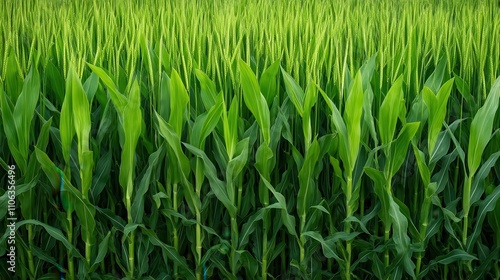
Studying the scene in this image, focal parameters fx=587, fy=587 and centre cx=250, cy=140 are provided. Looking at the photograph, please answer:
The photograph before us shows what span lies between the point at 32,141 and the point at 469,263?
140cm

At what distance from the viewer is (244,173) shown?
1839 millimetres

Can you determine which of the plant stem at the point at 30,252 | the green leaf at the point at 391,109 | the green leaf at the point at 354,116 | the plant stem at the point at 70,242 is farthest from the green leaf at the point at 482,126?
the plant stem at the point at 30,252

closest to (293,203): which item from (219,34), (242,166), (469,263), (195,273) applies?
(242,166)

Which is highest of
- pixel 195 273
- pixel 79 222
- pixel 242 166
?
pixel 242 166

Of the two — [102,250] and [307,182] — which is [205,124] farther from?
[102,250]

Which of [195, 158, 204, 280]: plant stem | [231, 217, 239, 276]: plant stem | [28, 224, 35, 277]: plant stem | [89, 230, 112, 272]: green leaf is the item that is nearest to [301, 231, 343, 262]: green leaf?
[231, 217, 239, 276]: plant stem

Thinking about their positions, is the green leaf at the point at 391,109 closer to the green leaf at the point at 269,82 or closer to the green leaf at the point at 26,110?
the green leaf at the point at 269,82

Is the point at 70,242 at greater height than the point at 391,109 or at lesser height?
lesser

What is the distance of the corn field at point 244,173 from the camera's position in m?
1.68

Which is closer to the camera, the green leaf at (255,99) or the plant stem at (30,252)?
the green leaf at (255,99)

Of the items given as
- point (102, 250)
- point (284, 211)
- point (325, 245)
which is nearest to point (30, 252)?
point (102, 250)

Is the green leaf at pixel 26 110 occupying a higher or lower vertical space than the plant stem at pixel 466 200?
higher

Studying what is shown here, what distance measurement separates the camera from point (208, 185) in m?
1.82

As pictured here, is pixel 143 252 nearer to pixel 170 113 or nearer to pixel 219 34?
pixel 170 113
